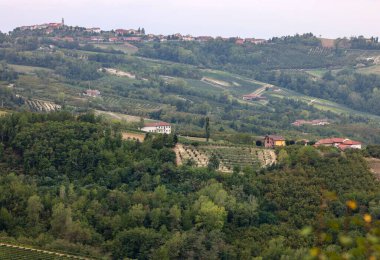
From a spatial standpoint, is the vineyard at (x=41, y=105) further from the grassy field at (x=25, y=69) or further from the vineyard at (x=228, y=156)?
the vineyard at (x=228, y=156)

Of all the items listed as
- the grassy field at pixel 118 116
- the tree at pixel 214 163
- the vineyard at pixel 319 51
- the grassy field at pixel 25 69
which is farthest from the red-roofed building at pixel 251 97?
the tree at pixel 214 163

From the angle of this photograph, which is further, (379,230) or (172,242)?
(172,242)

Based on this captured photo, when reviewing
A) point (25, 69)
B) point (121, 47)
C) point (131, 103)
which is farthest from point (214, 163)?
point (121, 47)

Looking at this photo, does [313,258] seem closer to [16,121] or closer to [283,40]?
[16,121]

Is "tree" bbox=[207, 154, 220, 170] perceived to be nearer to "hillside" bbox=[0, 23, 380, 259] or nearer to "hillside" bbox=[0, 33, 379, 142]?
"hillside" bbox=[0, 23, 380, 259]

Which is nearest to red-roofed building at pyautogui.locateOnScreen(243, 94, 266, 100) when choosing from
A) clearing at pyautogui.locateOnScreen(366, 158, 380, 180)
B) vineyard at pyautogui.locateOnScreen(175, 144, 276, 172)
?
vineyard at pyautogui.locateOnScreen(175, 144, 276, 172)

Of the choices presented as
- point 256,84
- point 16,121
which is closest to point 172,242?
point 16,121

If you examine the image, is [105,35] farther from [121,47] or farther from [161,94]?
[161,94]
